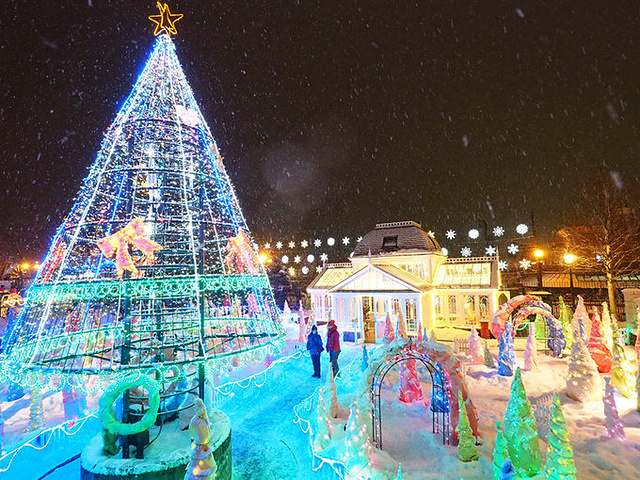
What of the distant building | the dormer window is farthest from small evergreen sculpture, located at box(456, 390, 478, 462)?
the dormer window

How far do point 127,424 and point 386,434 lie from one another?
16.7 feet

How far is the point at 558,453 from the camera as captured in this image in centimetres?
436

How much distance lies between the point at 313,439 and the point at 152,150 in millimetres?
6654

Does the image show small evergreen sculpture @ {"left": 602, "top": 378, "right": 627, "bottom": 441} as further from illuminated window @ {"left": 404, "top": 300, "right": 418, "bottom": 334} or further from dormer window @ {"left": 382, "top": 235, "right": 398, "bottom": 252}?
dormer window @ {"left": 382, "top": 235, "right": 398, "bottom": 252}

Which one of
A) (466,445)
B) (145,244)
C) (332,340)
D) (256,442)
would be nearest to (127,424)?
(145,244)

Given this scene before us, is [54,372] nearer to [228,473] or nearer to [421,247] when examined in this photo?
[228,473]

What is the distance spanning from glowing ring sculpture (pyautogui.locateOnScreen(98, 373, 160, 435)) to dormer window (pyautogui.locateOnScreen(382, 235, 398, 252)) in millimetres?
19135

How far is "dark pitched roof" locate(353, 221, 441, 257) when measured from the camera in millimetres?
21953

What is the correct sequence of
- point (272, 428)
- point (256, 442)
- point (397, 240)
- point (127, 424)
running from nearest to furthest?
1. point (127, 424)
2. point (256, 442)
3. point (272, 428)
4. point (397, 240)

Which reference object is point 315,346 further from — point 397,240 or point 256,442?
point 397,240

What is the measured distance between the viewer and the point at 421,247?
70.8ft

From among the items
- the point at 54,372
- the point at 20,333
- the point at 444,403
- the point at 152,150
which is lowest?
the point at 444,403

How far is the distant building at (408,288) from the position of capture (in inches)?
744

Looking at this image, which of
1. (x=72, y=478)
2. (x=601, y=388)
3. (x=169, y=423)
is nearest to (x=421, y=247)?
(x=601, y=388)
